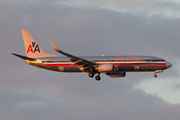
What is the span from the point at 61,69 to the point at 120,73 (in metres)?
12.4

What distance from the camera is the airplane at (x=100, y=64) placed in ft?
208

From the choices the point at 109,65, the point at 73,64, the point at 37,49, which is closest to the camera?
the point at 109,65

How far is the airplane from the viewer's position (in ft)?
208

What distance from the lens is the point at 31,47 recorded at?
7331cm

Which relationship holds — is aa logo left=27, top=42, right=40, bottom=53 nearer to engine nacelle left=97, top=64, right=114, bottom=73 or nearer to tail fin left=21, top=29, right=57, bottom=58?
tail fin left=21, top=29, right=57, bottom=58

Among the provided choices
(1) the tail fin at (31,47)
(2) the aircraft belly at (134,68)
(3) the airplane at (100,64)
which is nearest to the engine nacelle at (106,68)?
(3) the airplane at (100,64)

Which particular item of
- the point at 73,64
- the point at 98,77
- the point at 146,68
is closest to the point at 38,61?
the point at 73,64

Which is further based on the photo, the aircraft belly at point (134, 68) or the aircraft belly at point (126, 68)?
the aircraft belly at point (126, 68)

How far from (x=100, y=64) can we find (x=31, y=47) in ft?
60.1

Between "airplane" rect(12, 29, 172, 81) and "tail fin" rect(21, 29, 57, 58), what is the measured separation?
1.42 m

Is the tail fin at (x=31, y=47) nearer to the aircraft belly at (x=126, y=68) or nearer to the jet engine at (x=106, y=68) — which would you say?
the jet engine at (x=106, y=68)

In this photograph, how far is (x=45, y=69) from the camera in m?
70.2

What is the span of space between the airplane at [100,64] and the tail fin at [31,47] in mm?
1424

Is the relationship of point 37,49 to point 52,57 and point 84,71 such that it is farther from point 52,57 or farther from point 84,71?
point 84,71
